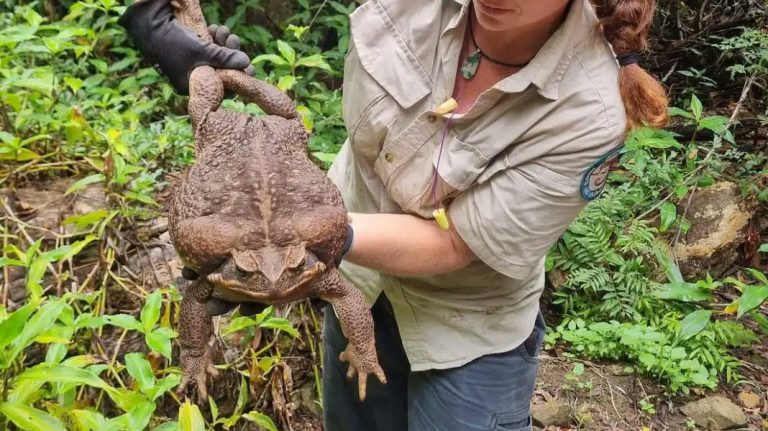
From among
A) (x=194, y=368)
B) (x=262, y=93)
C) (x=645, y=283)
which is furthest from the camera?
(x=645, y=283)

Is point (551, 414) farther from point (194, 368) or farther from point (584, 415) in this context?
point (194, 368)

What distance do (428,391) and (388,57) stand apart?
3.65 ft

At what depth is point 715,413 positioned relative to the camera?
3.75m

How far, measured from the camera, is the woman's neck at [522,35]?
1829 mm

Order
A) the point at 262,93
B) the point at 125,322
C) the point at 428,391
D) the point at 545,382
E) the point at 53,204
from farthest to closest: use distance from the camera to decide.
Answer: the point at 545,382 → the point at 53,204 → the point at 125,322 → the point at 428,391 → the point at 262,93

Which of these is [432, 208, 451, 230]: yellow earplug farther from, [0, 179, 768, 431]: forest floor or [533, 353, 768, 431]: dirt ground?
[533, 353, 768, 431]: dirt ground

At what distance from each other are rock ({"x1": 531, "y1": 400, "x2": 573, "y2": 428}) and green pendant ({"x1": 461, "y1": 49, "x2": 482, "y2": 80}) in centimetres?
236


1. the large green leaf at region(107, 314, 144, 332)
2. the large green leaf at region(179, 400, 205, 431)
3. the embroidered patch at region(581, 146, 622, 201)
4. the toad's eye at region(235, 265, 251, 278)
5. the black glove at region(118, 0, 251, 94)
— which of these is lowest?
the large green leaf at region(179, 400, 205, 431)

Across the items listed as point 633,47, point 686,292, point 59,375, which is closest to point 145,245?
point 59,375

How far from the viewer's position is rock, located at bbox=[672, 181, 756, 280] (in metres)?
4.56

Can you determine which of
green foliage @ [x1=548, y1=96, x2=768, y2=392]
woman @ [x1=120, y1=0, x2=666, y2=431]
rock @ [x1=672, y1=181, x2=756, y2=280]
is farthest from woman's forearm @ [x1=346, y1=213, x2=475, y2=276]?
rock @ [x1=672, y1=181, x2=756, y2=280]

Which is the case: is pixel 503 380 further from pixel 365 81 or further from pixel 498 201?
pixel 365 81

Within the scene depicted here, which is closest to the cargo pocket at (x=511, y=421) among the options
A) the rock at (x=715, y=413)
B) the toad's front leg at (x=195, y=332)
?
the toad's front leg at (x=195, y=332)

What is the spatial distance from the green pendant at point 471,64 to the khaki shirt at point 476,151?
0.05 metres
